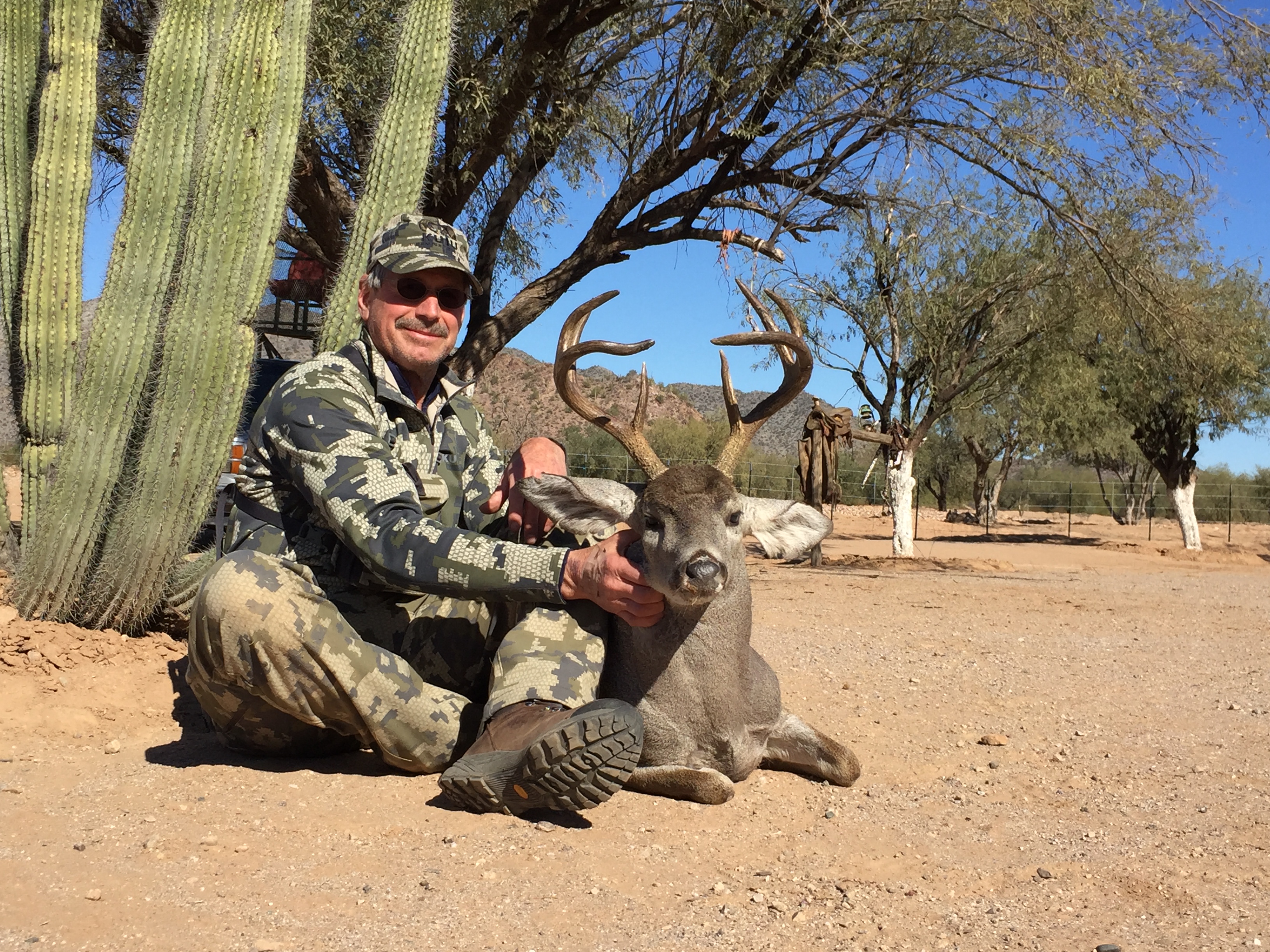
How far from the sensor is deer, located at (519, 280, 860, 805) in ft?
13.4

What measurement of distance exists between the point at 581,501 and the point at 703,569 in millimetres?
742

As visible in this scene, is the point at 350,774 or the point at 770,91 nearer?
the point at 350,774

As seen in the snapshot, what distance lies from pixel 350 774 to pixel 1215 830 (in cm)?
301

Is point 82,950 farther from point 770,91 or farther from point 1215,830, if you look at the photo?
point 770,91

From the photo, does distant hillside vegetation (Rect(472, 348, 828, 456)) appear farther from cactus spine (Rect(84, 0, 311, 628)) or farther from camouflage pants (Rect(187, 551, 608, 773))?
camouflage pants (Rect(187, 551, 608, 773))

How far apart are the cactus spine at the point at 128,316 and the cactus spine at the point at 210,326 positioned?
0.09 metres

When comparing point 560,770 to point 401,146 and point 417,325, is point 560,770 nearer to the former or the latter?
point 417,325

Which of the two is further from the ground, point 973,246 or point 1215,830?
point 973,246

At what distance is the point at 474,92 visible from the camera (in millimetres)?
10250

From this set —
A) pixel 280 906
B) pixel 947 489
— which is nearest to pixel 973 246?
pixel 280 906

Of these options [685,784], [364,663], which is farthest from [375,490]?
[685,784]

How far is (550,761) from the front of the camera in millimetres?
3275

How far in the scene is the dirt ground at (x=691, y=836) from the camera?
109 inches

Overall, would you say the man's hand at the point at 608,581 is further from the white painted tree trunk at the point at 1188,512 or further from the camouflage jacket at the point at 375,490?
the white painted tree trunk at the point at 1188,512
